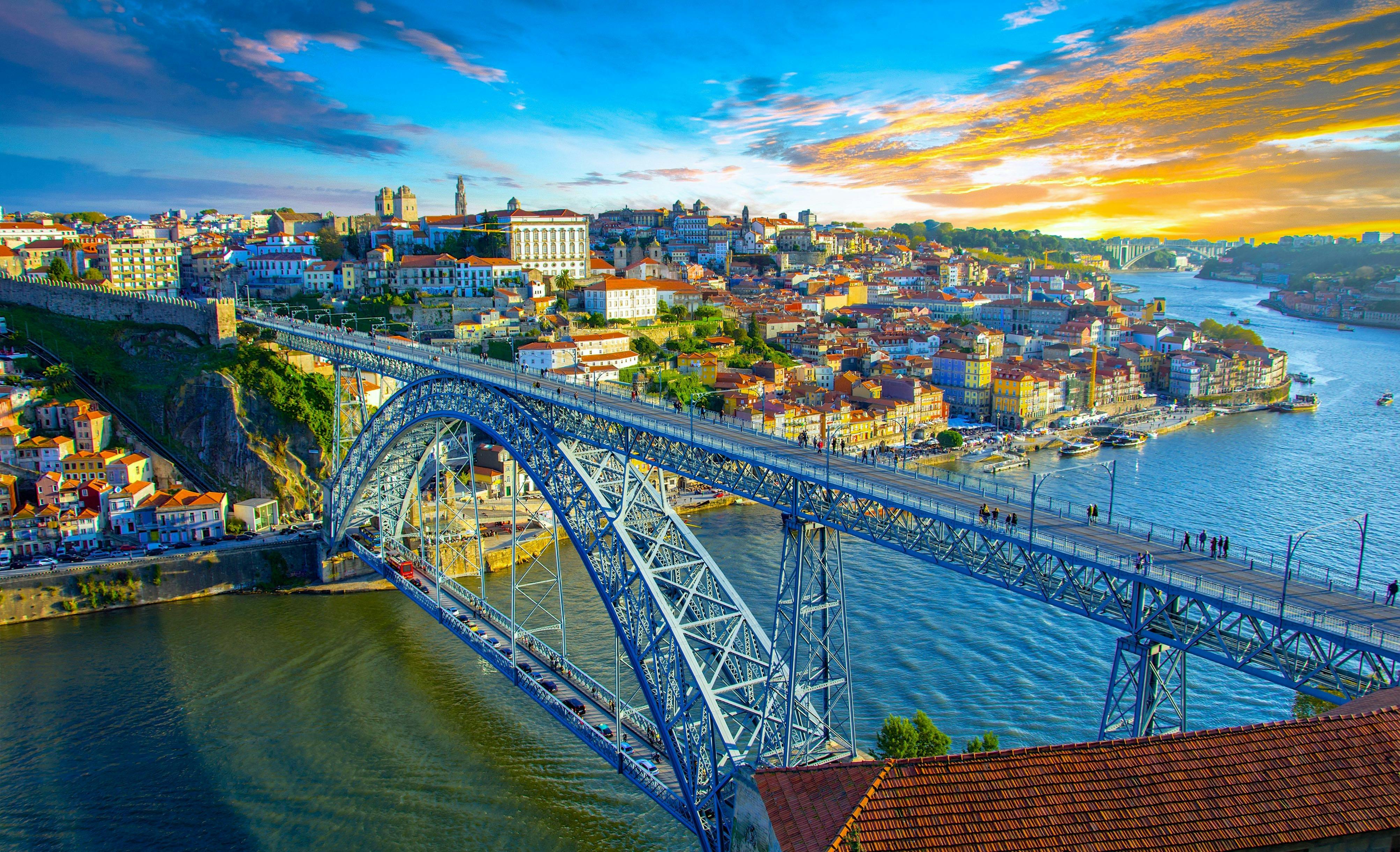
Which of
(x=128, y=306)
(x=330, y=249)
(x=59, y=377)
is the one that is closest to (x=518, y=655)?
(x=59, y=377)

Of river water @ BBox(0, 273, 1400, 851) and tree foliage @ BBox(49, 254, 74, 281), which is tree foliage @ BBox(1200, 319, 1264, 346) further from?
tree foliage @ BBox(49, 254, 74, 281)

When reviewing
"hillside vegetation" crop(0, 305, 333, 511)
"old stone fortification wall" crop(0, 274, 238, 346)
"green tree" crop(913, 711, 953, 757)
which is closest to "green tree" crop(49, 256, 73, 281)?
"old stone fortification wall" crop(0, 274, 238, 346)

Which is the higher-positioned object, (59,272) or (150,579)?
(59,272)

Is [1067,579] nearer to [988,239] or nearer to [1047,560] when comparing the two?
[1047,560]

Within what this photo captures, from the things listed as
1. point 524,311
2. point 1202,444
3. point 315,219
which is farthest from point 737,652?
point 315,219

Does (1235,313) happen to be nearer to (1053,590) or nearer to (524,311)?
(524,311)

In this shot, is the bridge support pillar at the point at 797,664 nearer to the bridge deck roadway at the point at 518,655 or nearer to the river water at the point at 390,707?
the bridge deck roadway at the point at 518,655

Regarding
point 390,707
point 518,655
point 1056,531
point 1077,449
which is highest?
point 1056,531
